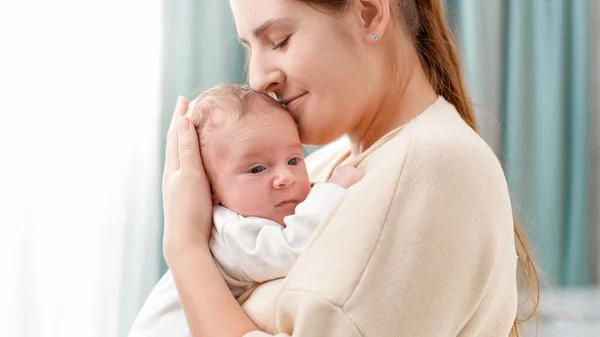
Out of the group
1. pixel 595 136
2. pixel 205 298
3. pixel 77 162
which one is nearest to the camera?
pixel 205 298

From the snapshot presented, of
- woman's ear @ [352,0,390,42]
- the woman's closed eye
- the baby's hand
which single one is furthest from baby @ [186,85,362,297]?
woman's ear @ [352,0,390,42]

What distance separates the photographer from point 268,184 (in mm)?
1250

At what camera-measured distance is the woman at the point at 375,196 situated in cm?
97

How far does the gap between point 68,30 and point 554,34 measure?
5.41 ft

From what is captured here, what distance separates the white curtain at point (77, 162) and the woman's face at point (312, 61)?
1.26 m

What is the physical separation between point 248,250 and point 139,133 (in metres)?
1.42

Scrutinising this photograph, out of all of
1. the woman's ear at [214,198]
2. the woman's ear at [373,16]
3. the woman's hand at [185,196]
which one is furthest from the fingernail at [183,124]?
the woman's ear at [373,16]

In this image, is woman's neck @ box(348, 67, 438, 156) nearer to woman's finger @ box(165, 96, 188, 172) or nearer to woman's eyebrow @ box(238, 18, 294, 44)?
woman's eyebrow @ box(238, 18, 294, 44)

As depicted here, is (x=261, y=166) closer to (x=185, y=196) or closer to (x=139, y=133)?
(x=185, y=196)

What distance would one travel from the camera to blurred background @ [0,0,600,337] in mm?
2348

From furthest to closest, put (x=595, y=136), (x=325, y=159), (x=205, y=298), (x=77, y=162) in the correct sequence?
1. (x=595, y=136)
2. (x=77, y=162)
3. (x=325, y=159)
4. (x=205, y=298)

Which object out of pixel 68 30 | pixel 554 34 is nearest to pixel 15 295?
pixel 68 30

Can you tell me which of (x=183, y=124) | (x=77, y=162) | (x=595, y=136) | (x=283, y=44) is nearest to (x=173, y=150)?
(x=183, y=124)

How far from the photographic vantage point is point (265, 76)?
49.4 inches
